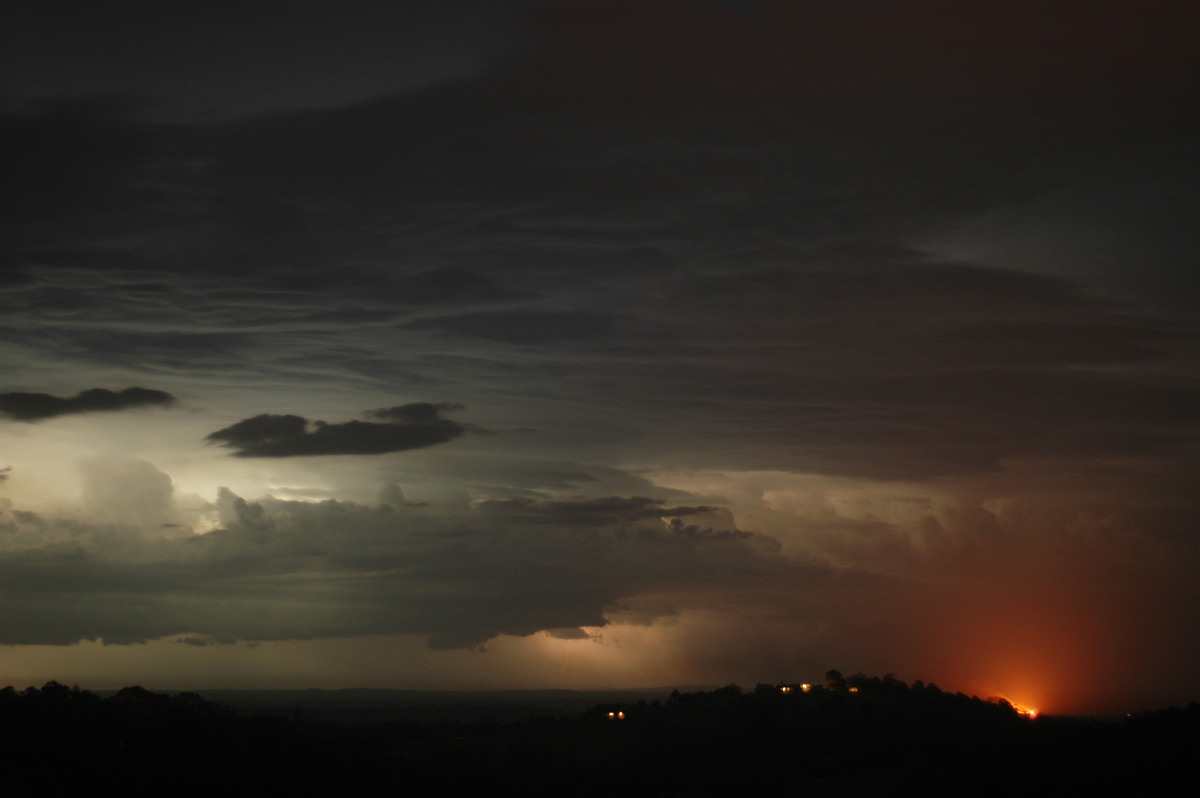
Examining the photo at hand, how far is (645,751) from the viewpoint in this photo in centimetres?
13588

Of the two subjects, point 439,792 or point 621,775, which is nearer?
point 439,792

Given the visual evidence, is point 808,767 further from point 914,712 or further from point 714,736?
point 914,712

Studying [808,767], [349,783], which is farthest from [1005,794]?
[349,783]

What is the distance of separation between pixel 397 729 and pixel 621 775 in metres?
65.4

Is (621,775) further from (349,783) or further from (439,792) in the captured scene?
(349,783)

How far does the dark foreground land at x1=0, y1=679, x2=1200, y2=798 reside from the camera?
88375mm

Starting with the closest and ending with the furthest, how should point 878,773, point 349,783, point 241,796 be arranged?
point 241,796 < point 349,783 < point 878,773

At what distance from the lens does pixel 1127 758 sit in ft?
379

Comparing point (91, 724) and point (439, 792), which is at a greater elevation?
point (91, 724)

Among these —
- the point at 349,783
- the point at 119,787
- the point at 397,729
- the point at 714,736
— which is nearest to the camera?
the point at 119,787

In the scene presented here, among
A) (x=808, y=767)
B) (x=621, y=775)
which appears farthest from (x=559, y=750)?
(x=808, y=767)

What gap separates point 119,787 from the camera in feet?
259

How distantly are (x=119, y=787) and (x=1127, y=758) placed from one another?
97973mm

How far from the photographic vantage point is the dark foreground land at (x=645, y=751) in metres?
88.4
